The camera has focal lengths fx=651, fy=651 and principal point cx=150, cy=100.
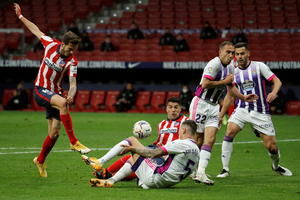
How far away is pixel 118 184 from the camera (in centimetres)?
956

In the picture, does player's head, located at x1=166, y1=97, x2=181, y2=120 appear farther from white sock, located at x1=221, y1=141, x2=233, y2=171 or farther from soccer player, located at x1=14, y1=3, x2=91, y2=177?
soccer player, located at x1=14, y1=3, x2=91, y2=177

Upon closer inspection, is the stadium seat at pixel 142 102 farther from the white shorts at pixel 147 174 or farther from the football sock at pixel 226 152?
the white shorts at pixel 147 174

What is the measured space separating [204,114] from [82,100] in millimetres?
20976

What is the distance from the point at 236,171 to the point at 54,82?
348cm

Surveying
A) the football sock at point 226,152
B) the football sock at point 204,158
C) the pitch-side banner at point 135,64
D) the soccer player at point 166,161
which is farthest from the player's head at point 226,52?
the pitch-side banner at point 135,64

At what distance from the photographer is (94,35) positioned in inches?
1287

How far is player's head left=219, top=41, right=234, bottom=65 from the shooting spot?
10.1 m

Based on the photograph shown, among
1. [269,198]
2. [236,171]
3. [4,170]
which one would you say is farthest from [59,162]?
[269,198]

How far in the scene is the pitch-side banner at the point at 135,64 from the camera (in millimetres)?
27578

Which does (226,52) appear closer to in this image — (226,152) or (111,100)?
(226,152)

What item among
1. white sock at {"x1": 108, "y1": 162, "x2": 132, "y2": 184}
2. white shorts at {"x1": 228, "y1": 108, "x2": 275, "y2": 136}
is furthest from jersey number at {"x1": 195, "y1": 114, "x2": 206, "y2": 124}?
white sock at {"x1": 108, "y1": 162, "x2": 132, "y2": 184}

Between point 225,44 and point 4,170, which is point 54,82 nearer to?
point 4,170

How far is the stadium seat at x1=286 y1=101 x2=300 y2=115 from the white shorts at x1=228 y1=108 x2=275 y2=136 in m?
17.7

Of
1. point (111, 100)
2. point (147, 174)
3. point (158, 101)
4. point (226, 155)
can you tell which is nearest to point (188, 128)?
point (147, 174)
